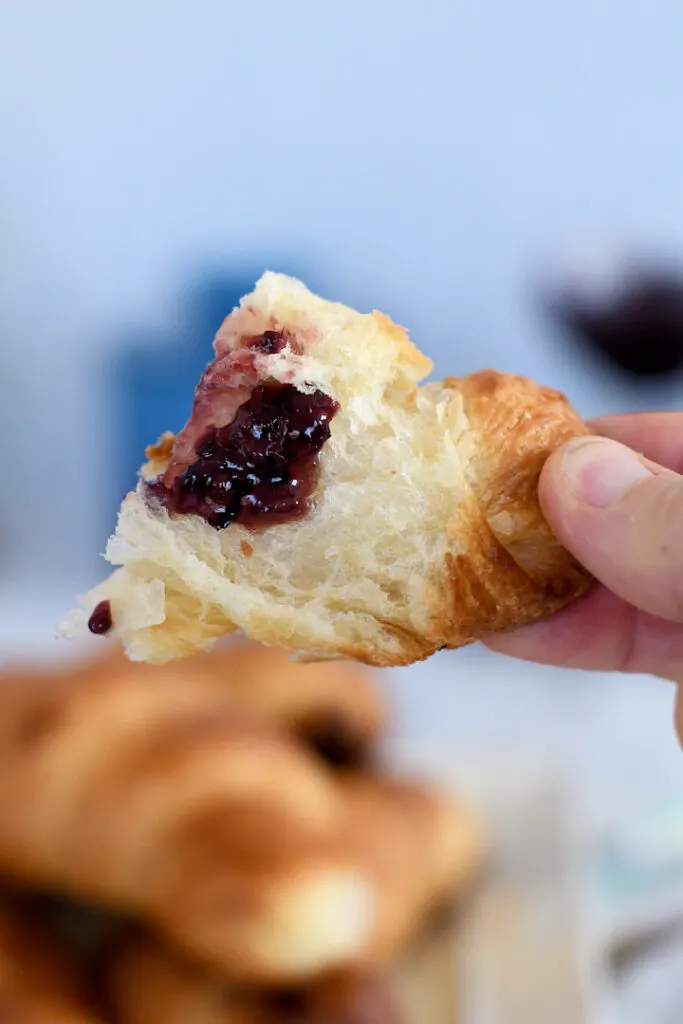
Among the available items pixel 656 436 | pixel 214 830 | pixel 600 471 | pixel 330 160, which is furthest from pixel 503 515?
pixel 330 160

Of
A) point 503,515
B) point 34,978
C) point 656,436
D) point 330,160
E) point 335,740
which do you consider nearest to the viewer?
point 503,515

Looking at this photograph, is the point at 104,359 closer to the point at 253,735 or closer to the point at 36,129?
the point at 36,129

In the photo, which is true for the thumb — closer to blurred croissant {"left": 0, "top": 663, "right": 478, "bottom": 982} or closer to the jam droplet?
blurred croissant {"left": 0, "top": 663, "right": 478, "bottom": 982}

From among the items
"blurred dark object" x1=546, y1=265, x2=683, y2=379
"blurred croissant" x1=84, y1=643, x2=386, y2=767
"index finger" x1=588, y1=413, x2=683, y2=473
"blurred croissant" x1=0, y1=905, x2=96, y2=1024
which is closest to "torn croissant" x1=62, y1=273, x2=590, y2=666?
"index finger" x1=588, y1=413, x2=683, y2=473

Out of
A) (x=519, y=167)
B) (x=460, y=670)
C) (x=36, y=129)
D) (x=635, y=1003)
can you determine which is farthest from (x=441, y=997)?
(x=36, y=129)

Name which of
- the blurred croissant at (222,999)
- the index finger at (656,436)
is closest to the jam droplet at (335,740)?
the blurred croissant at (222,999)

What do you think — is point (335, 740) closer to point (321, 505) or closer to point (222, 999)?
point (222, 999)
